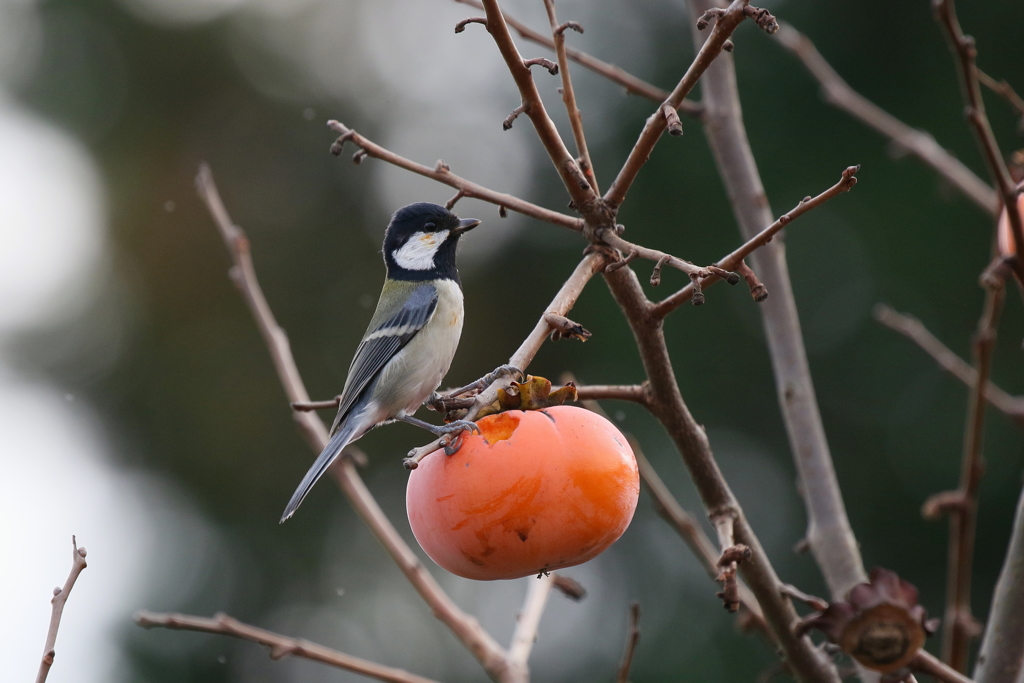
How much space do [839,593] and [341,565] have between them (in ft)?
21.2

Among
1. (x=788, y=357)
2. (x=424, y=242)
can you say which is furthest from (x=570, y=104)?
(x=424, y=242)

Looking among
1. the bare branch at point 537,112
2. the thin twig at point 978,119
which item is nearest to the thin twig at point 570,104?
the bare branch at point 537,112

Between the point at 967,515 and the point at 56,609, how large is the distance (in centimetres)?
165

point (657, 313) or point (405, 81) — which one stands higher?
point (405, 81)

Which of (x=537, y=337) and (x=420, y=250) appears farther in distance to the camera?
(x=420, y=250)

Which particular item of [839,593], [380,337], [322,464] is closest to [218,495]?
[380,337]

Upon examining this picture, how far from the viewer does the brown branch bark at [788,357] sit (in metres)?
1.85

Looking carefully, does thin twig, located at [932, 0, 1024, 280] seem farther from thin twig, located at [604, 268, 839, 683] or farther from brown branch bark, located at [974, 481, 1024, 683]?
thin twig, located at [604, 268, 839, 683]

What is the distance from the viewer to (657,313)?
1337 millimetres

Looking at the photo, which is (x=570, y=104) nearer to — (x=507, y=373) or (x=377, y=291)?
(x=507, y=373)

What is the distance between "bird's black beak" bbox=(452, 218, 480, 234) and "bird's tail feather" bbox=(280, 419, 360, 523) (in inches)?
27.1

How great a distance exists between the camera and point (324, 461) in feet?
6.56

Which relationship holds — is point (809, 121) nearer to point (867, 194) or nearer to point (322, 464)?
point (867, 194)

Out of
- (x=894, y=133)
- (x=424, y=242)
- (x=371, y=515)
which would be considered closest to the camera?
(x=371, y=515)
